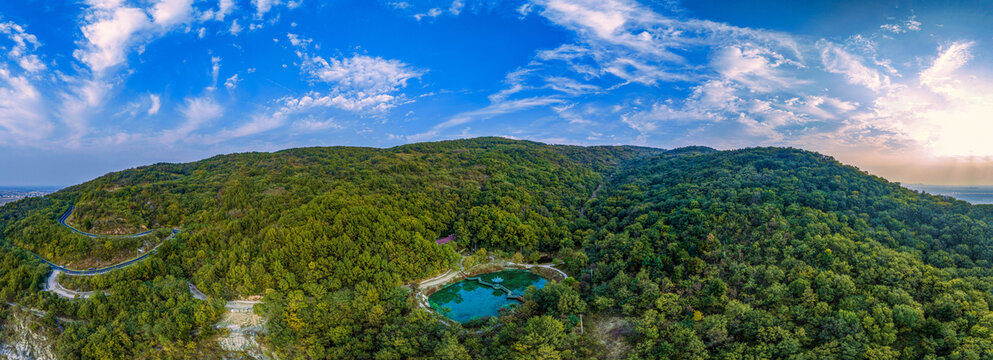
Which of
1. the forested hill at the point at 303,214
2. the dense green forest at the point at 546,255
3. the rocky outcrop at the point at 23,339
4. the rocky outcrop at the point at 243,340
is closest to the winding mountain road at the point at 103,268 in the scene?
the forested hill at the point at 303,214

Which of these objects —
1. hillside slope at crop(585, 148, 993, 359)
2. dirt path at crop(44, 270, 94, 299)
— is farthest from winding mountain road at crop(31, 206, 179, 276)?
hillside slope at crop(585, 148, 993, 359)

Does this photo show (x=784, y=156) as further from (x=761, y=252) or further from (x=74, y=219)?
(x=74, y=219)

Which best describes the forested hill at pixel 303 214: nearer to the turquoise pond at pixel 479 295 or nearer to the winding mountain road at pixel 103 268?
the winding mountain road at pixel 103 268

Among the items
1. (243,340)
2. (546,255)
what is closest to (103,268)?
(243,340)

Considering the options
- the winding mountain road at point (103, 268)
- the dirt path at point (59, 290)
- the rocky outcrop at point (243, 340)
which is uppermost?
the winding mountain road at point (103, 268)

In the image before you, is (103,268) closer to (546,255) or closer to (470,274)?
(470,274)
